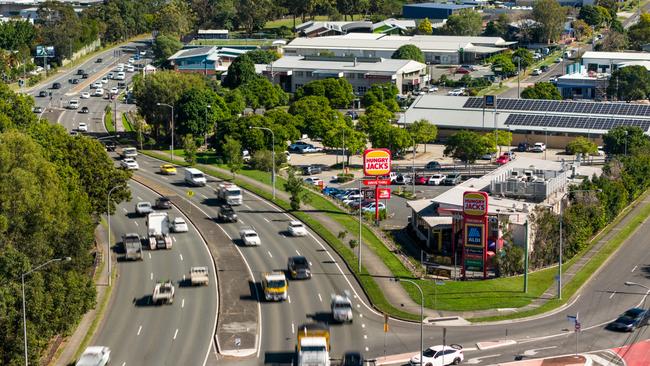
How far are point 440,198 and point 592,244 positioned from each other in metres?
15.7

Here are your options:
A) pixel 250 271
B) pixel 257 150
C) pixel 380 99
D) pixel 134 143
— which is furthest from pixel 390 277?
pixel 380 99

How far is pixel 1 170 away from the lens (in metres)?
91.2

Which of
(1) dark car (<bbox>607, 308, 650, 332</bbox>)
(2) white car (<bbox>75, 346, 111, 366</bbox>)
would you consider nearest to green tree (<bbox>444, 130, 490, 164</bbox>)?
(1) dark car (<bbox>607, 308, 650, 332</bbox>)

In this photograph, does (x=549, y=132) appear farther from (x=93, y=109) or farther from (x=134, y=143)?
(x=93, y=109)

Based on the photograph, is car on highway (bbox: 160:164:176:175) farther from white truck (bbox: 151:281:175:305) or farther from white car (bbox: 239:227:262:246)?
white truck (bbox: 151:281:175:305)

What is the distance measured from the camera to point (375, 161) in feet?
376

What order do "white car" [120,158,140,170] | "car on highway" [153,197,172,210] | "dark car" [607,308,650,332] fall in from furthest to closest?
"white car" [120,158,140,170] → "car on highway" [153,197,172,210] → "dark car" [607,308,650,332]

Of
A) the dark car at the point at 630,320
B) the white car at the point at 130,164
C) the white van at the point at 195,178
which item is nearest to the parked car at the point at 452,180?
the white van at the point at 195,178

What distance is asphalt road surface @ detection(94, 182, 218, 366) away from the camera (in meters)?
78.1

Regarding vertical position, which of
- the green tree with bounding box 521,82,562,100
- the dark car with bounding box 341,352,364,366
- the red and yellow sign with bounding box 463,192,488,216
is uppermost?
the red and yellow sign with bounding box 463,192,488,216

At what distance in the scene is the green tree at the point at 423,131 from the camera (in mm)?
163500

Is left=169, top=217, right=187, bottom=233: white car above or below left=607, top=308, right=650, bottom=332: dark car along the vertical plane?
above

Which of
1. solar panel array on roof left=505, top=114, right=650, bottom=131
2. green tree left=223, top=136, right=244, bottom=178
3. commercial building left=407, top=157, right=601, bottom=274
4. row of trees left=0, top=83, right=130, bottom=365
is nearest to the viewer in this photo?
row of trees left=0, top=83, right=130, bottom=365

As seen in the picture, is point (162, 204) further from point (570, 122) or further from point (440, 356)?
point (570, 122)
